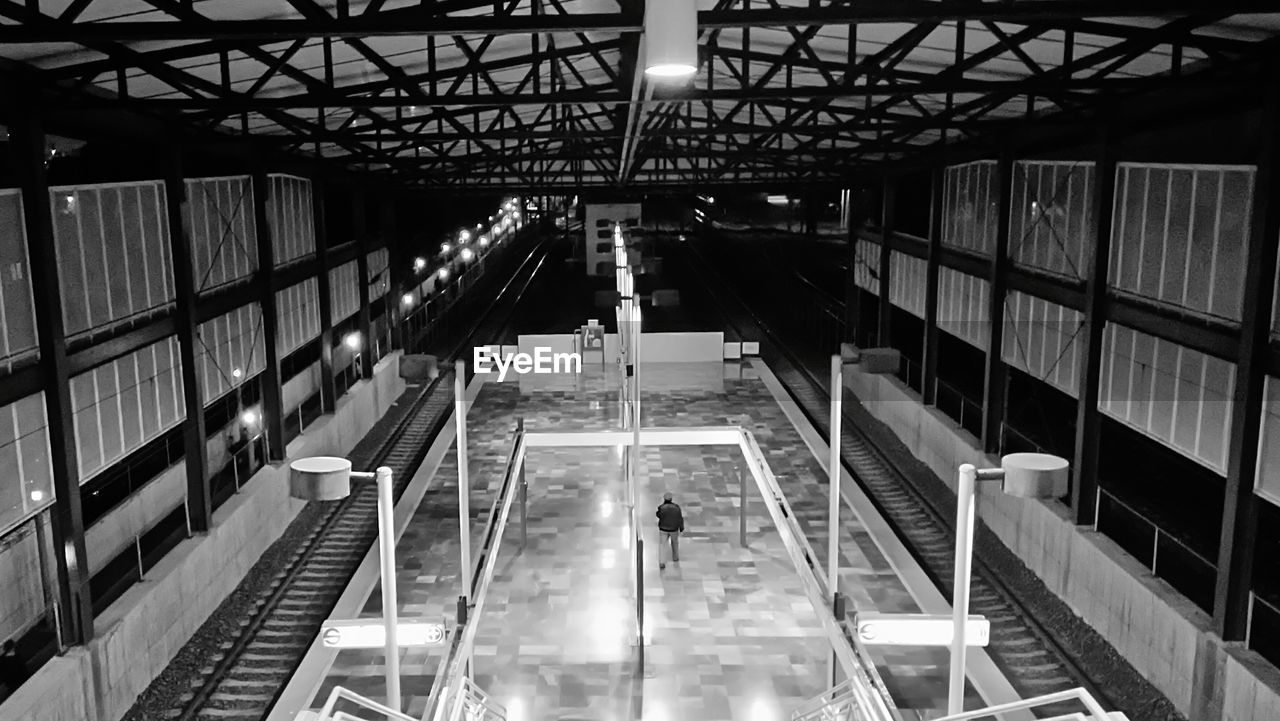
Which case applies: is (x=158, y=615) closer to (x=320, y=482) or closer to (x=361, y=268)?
(x=320, y=482)

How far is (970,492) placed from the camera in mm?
7719

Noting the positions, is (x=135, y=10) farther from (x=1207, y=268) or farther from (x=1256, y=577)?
(x=1256, y=577)

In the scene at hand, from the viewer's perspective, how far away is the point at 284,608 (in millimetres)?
16219

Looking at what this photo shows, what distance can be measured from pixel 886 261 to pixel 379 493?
24.5 meters

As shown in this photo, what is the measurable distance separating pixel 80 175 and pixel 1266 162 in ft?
67.0

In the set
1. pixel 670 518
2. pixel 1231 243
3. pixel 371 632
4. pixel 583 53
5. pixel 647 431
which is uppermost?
pixel 583 53

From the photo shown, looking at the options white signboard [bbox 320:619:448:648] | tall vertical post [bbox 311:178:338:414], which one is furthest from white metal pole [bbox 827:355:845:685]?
tall vertical post [bbox 311:178:338:414]

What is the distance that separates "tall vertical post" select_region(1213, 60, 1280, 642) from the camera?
11.1 m

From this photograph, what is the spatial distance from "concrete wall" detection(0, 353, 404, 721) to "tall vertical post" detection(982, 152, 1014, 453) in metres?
13.8

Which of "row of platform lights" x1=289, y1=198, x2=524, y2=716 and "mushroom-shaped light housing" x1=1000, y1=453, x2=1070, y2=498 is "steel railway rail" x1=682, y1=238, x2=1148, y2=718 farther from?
"row of platform lights" x1=289, y1=198, x2=524, y2=716

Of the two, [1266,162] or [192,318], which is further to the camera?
[192,318]

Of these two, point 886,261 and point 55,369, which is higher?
point 55,369

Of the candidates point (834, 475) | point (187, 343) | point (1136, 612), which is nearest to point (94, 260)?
point (187, 343)

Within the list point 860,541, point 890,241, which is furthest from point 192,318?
point 890,241
